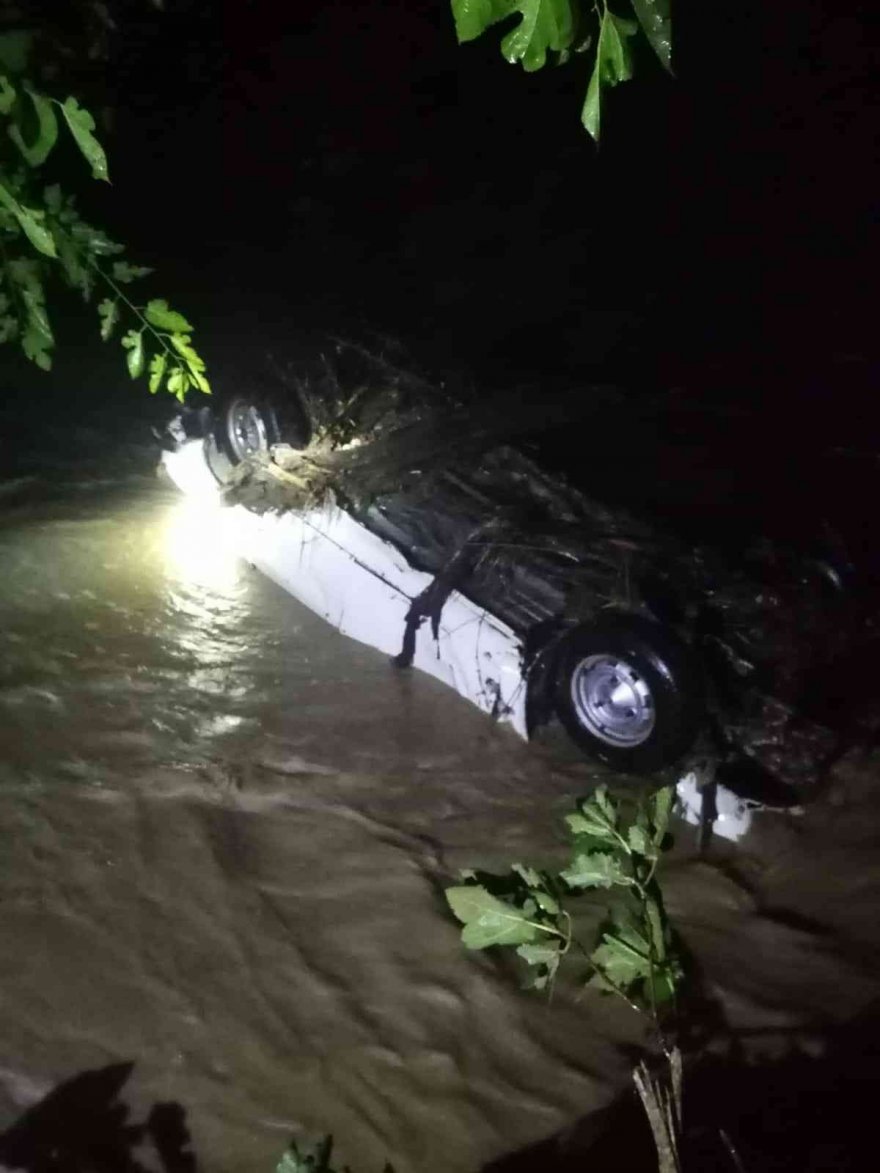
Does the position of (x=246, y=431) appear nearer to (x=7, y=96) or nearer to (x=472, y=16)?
(x=7, y=96)

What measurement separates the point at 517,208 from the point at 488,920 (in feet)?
28.1

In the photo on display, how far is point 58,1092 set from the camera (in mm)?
2980

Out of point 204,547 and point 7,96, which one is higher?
point 7,96

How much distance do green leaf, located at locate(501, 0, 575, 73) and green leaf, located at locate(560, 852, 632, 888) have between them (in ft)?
4.18

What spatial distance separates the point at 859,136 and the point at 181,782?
28.5 feet

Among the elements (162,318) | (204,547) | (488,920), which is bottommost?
(204,547)

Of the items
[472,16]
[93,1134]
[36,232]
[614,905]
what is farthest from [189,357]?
[93,1134]

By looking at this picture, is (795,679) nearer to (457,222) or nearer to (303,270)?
(457,222)

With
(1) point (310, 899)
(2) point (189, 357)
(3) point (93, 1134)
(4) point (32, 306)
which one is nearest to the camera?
(4) point (32, 306)

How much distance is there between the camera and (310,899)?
391 cm

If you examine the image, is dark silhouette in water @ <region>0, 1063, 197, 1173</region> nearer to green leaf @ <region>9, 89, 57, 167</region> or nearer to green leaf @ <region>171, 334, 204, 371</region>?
green leaf @ <region>171, 334, 204, 371</region>

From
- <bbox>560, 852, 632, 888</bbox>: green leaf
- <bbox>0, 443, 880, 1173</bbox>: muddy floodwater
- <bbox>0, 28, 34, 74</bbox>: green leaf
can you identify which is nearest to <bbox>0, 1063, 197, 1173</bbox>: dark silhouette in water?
<bbox>0, 443, 880, 1173</bbox>: muddy floodwater

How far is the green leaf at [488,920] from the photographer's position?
73.2 inches

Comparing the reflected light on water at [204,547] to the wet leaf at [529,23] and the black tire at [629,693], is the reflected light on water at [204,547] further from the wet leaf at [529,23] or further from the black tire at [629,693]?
the wet leaf at [529,23]
